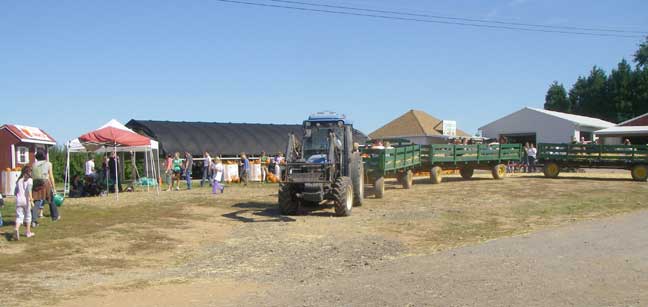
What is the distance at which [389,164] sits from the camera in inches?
802

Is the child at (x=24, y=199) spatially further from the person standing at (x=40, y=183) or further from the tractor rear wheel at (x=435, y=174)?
the tractor rear wheel at (x=435, y=174)

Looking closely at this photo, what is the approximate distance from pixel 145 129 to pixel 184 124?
112 inches

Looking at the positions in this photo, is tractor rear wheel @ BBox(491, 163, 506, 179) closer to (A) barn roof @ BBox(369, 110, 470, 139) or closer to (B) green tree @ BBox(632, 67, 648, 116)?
(A) barn roof @ BBox(369, 110, 470, 139)

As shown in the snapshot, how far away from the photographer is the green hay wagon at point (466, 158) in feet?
Answer: 81.0

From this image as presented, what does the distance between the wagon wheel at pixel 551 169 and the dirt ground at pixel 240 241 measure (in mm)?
6950

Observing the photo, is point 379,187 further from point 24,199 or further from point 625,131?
point 625,131

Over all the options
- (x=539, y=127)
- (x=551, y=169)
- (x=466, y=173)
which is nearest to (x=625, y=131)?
(x=539, y=127)

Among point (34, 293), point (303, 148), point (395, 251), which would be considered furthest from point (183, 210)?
point (34, 293)

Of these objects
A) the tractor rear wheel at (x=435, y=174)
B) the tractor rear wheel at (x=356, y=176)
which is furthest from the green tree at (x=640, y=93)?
the tractor rear wheel at (x=356, y=176)

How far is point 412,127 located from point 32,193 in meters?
39.4

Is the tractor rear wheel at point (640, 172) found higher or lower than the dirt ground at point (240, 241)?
higher

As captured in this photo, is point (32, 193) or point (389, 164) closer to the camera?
point (32, 193)

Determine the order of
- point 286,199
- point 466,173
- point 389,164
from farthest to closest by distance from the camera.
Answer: point 466,173, point 389,164, point 286,199

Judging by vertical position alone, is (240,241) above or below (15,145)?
below
